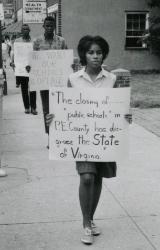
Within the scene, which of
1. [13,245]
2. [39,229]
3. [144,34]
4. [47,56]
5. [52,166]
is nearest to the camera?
[13,245]

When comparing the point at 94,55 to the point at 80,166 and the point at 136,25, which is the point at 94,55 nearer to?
the point at 80,166

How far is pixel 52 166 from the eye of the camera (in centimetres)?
702

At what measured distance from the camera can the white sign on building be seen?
52.1ft

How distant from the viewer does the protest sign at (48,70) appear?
27.1ft

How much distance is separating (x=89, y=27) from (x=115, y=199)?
20058mm

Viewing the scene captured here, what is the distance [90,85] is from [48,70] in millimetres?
4011

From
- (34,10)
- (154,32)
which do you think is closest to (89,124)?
(34,10)

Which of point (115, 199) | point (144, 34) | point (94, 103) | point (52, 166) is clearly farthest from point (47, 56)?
point (144, 34)

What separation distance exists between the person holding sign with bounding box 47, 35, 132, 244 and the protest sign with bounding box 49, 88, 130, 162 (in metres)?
0.08

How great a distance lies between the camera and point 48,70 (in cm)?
839

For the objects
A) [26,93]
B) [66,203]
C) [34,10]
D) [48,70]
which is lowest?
[66,203]

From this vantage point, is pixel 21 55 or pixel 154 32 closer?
pixel 21 55

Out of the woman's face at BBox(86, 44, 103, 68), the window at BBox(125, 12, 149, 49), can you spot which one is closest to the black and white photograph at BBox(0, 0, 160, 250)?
the woman's face at BBox(86, 44, 103, 68)

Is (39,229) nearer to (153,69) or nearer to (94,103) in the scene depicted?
(94,103)
